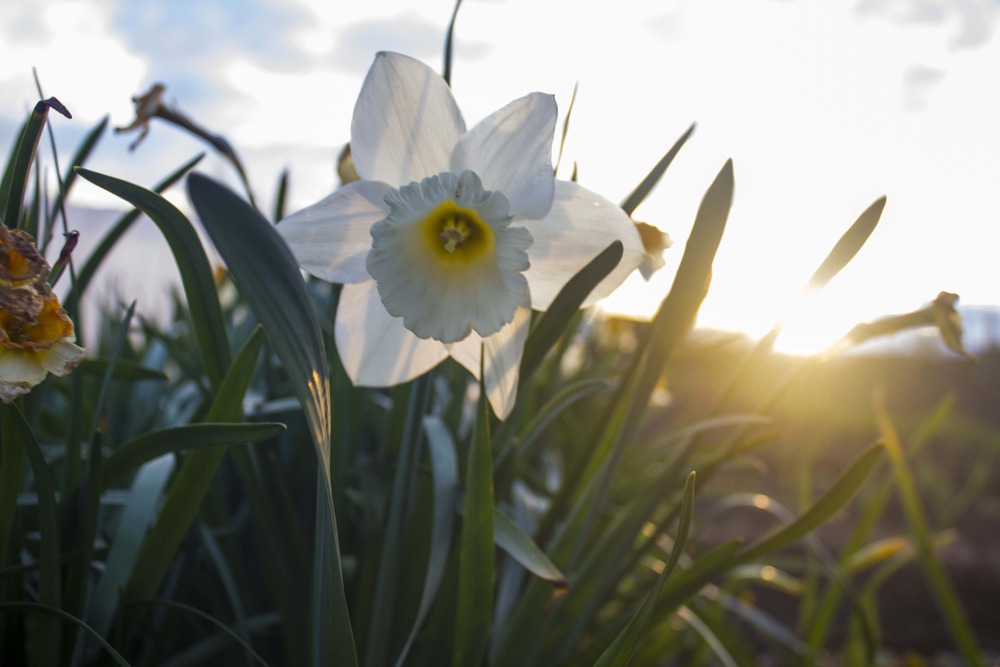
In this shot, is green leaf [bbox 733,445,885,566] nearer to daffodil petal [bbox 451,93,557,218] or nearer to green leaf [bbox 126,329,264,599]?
daffodil petal [bbox 451,93,557,218]

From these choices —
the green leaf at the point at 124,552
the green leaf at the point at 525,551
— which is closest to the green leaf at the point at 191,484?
the green leaf at the point at 124,552

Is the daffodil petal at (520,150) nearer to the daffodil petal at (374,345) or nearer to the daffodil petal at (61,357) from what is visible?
the daffodil petal at (374,345)

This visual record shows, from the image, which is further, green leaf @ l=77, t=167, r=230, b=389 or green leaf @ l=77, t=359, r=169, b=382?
green leaf @ l=77, t=359, r=169, b=382

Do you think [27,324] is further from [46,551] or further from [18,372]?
[46,551]

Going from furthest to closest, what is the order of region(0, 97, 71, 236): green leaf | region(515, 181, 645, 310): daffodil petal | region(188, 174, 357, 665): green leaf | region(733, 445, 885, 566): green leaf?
region(733, 445, 885, 566): green leaf < region(515, 181, 645, 310): daffodil petal < region(0, 97, 71, 236): green leaf < region(188, 174, 357, 665): green leaf

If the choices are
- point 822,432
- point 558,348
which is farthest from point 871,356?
point 558,348

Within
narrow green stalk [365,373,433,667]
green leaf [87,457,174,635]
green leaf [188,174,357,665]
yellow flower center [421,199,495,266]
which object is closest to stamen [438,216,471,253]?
yellow flower center [421,199,495,266]

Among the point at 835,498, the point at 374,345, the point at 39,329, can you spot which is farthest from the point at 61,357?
the point at 835,498
